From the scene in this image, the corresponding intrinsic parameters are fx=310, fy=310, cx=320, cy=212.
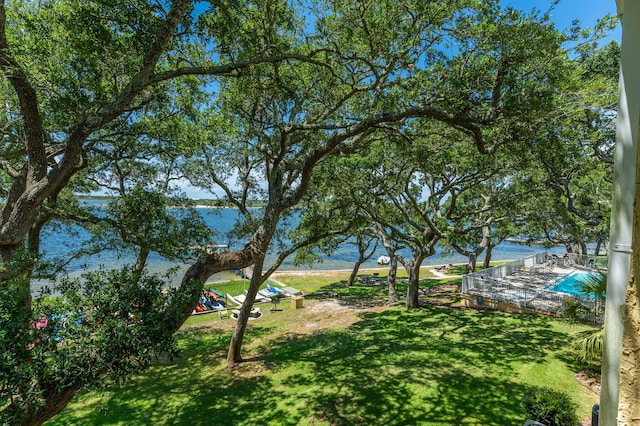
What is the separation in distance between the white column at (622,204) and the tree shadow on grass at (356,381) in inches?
159

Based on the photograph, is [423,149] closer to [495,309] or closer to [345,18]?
[345,18]

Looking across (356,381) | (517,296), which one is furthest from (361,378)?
(517,296)

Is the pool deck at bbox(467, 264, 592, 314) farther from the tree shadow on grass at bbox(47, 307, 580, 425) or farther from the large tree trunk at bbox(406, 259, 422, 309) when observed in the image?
the large tree trunk at bbox(406, 259, 422, 309)

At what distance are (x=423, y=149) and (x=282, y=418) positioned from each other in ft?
23.5

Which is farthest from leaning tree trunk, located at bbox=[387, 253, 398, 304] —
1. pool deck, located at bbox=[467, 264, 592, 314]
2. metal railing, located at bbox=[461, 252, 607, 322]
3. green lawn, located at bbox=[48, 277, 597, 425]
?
green lawn, located at bbox=[48, 277, 597, 425]

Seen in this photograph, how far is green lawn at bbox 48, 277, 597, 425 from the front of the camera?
19.8 feet

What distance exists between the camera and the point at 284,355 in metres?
9.53

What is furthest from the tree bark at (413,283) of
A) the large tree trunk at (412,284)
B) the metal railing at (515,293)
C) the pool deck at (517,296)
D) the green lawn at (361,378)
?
the pool deck at (517,296)

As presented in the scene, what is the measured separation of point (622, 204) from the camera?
A: 2.20 meters

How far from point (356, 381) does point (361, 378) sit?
0.64 feet

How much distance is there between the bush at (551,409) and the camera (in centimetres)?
449

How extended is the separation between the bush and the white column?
117 inches

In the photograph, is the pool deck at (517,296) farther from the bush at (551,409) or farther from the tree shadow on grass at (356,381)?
the bush at (551,409)

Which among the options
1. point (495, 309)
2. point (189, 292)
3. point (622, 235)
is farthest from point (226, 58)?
point (495, 309)
